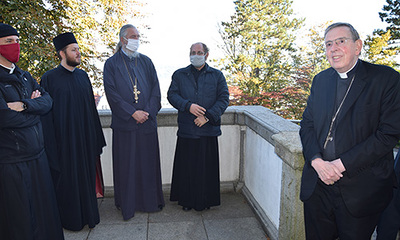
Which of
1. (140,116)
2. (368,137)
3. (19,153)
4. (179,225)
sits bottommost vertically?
(179,225)

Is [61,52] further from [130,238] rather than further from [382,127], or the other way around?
[382,127]

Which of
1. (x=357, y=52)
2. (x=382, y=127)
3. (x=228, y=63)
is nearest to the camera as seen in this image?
(x=382, y=127)

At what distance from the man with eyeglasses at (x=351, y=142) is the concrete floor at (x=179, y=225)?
1453 millimetres

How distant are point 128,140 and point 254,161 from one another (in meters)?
1.59

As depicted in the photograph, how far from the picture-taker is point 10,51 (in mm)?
2578

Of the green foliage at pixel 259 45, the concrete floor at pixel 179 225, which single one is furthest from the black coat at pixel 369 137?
the green foliage at pixel 259 45

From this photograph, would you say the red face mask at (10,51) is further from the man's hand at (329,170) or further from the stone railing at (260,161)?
the man's hand at (329,170)

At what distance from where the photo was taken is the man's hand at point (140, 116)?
357cm

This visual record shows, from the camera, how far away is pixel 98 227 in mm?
3602

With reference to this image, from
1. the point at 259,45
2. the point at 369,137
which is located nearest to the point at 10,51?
the point at 369,137

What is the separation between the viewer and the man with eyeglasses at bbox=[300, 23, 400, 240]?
6.38ft

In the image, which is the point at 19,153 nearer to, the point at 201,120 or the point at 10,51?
the point at 10,51

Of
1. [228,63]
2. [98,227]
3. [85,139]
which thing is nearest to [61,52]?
[85,139]

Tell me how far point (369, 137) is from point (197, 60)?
2.27 meters
